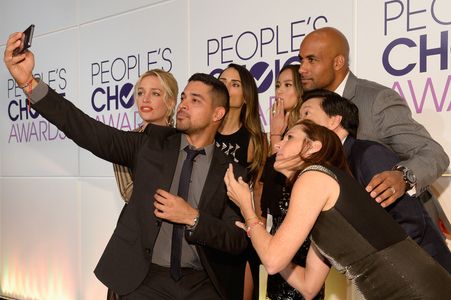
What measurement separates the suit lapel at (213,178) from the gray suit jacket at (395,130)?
64 centimetres

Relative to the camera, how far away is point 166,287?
2.60m

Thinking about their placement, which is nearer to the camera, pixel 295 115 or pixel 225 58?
pixel 295 115

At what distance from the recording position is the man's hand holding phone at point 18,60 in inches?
91.3

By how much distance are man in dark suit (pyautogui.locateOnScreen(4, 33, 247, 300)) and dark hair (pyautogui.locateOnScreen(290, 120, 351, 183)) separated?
655 millimetres

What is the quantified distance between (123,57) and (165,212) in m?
2.93

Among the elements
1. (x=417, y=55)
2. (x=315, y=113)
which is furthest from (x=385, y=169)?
(x=417, y=55)

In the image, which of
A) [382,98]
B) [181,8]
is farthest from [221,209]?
[181,8]

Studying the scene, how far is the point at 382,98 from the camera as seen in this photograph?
8.59 ft

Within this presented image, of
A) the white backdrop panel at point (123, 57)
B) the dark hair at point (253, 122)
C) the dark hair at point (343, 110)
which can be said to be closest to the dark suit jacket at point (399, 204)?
the dark hair at point (343, 110)

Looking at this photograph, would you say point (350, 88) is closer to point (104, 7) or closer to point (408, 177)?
point (408, 177)

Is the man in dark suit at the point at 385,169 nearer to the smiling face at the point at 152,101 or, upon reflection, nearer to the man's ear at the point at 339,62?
the man's ear at the point at 339,62

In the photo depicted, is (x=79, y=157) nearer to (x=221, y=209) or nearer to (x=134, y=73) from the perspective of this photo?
(x=134, y=73)

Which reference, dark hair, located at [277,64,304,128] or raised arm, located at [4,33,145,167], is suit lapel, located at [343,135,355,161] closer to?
dark hair, located at [277,64,304,128]

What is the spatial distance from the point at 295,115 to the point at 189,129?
0.60m
